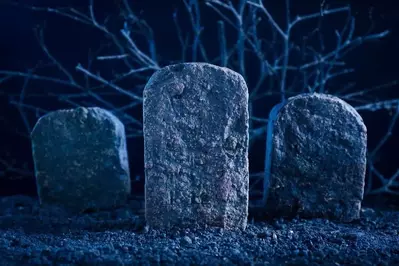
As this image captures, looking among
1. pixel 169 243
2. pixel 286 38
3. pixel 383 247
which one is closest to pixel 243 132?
pixel 169 243

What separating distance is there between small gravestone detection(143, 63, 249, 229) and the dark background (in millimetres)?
1749

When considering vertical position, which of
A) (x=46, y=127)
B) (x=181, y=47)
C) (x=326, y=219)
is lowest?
(x=326, y=219)

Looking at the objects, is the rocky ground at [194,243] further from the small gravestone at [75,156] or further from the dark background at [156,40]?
the dark background at [156,40]

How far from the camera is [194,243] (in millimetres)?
2080

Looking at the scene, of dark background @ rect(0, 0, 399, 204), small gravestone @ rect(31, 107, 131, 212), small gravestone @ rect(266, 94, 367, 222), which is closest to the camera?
small gravestone @ rect(266, 94, 367, 222)

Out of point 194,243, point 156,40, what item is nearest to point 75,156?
point 194,243

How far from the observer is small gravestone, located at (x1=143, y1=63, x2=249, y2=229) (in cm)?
228

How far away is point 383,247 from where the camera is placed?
2098 millimetres

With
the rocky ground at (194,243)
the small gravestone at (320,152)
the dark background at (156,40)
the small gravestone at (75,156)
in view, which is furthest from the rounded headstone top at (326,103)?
the dark background at (156,40)

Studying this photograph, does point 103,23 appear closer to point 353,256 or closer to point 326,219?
point 326,219

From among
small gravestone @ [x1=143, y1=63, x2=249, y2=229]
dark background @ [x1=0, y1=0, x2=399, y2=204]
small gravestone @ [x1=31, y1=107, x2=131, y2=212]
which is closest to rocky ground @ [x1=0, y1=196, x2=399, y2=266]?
small gravestone @ [x1=143, y1=63, x2=249, y2=229]

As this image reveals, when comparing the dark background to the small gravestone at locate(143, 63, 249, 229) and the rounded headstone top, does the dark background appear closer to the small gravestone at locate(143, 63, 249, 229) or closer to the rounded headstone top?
the rounded headstone top

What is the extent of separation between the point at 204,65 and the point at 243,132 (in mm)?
411

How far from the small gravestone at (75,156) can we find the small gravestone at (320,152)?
1.19m
